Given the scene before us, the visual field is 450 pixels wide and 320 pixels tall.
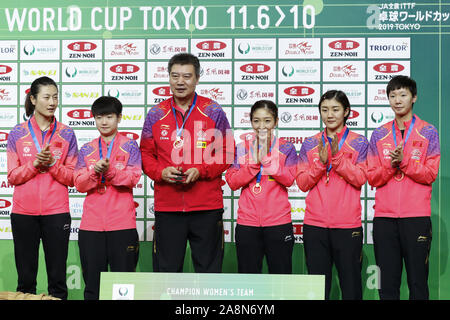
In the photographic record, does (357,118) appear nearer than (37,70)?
Yes

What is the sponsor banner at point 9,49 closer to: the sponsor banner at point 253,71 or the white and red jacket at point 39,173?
the white and red jacket at point 39,173

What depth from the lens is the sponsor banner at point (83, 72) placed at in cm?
431

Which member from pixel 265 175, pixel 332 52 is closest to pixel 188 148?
pixel 265 175

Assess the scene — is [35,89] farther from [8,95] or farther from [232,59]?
[232,59]

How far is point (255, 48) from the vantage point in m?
4.21

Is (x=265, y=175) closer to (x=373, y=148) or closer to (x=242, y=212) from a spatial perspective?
(x=242, y=212)

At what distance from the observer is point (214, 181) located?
335 cm

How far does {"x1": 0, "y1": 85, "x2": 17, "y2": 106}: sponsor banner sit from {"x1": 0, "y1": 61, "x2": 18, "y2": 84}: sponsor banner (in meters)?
0.06

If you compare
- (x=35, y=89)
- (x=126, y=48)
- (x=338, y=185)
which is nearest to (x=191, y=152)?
(x=338, y=185)

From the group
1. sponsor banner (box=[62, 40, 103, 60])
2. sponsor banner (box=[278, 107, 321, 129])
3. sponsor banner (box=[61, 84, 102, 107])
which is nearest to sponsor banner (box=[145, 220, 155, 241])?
sponsor banner (box=[61, 84, 102, 107])

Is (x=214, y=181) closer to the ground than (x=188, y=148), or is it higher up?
closer to the ground

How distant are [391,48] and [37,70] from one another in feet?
10.1

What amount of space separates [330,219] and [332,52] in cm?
157

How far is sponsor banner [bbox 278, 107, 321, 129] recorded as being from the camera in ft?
13.7
